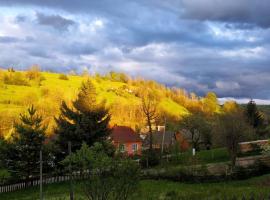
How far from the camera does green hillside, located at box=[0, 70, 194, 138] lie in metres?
111

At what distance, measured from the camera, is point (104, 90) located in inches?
6693

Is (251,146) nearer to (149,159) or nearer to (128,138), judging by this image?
(149,159)

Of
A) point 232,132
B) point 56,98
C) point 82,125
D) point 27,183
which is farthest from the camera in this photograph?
point 56,98

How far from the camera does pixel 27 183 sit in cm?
4275

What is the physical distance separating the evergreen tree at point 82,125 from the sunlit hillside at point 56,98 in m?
48.3

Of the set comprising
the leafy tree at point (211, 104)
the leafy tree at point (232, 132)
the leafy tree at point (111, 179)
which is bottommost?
the leafy tree at point (111, 179)

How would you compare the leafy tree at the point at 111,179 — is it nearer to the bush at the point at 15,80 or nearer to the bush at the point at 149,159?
the bush at the point at 149,159

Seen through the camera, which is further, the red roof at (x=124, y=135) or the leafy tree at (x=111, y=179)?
the red roof at (x=124, y=135)

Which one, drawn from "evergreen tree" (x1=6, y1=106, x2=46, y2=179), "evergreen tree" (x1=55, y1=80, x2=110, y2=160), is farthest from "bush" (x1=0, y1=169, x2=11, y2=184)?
"evergreen tree" (x1=55, y1=80, x2=110, y2=160)

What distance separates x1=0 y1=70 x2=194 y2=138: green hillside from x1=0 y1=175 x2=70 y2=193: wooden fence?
1910 inches

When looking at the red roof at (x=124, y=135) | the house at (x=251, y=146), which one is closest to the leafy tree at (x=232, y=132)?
the house at (x=251, y=146)

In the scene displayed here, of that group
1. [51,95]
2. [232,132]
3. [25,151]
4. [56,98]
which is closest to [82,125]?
[25,151]

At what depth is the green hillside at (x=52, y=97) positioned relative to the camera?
11069 cm

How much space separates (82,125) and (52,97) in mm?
84085
